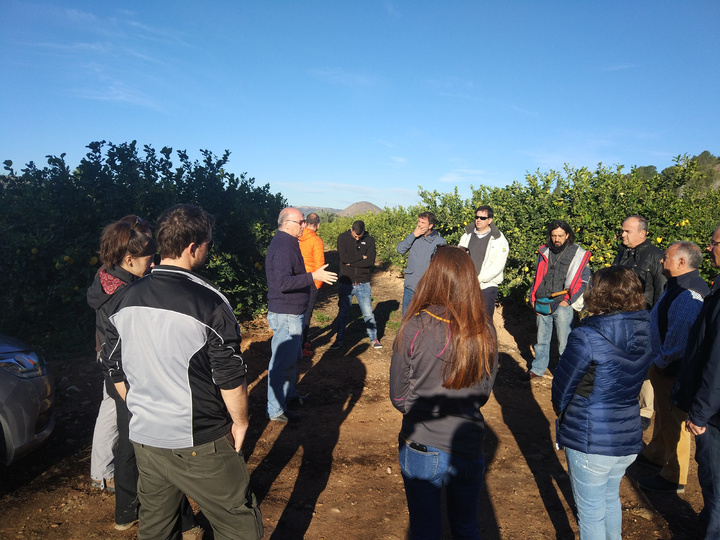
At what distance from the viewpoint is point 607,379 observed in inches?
95.0

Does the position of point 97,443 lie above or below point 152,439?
below

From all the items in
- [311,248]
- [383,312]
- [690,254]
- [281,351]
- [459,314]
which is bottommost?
[383,312]

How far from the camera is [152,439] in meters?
2.05

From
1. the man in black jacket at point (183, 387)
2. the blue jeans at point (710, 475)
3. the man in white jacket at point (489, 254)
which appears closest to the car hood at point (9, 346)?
the man in black jacket at point (183, 387)

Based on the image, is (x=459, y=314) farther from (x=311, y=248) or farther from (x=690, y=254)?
(x=311, y=248)

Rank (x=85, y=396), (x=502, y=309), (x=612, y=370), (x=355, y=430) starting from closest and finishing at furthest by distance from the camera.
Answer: (x=612, y=370) < (x=355, y=430) < (x=85, y=396) < (x=502, y=309)

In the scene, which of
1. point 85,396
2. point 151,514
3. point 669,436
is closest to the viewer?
point 151,514

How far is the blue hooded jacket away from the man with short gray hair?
116cm

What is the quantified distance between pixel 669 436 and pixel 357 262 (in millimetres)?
4463

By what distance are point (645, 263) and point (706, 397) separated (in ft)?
7.94

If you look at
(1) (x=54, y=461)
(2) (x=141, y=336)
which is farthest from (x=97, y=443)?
(2) (x=141, y=336)

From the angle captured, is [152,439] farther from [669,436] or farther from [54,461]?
[669,436]

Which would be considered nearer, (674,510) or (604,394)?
(604,394)

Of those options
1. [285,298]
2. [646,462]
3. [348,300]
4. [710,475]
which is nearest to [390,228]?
[348,300]
